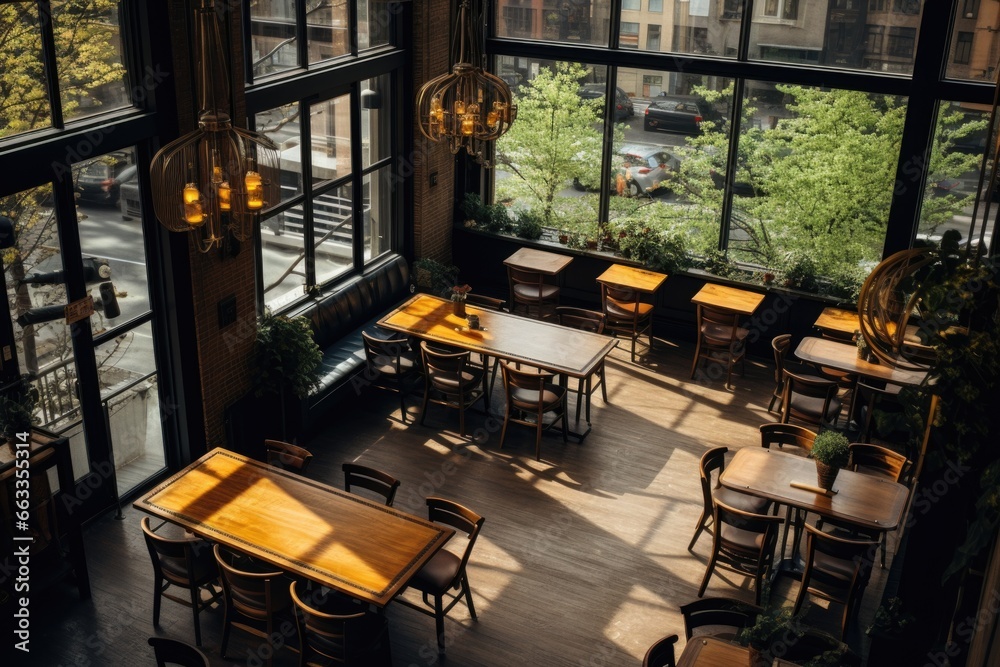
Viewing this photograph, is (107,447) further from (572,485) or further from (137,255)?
(572,485)

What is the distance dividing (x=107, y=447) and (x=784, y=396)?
20.5 ft

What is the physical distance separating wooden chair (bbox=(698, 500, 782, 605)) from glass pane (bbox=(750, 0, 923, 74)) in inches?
221

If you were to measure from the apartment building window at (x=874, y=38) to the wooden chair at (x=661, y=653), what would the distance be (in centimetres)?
723

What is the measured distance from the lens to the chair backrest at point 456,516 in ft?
24.3

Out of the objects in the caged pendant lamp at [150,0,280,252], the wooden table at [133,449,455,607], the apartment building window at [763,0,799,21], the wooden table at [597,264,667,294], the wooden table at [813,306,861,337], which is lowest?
the wooden table at [133,449,455,607]

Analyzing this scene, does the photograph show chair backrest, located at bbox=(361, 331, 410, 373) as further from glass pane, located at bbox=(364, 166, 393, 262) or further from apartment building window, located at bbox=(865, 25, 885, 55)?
apartment building window, located at bbox=(865, 25, 885, 55)

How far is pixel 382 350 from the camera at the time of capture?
34.7 feet

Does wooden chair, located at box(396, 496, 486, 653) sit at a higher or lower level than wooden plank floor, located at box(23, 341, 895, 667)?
higher

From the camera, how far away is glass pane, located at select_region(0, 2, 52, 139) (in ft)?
23.4

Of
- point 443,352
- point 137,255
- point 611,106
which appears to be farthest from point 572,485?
point 611,106

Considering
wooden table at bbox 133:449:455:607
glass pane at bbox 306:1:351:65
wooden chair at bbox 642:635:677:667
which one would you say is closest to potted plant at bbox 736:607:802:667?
wooden chair at bbox 642:635:677:667

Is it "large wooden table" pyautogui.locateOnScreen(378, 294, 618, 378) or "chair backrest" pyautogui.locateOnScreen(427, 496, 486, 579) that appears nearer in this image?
"chair backrest" pyautogui.locateOnScreen(427, 496, 486, 579)

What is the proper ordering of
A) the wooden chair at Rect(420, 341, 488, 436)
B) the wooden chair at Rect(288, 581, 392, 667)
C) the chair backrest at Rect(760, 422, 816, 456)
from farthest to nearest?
Answer: the wooden chair at Rect(420, 341, 488, 436)
the chair backrest at Rect(760, 422, 816, 456)
the wooden chair at Rect(288, 581, 392, 667)

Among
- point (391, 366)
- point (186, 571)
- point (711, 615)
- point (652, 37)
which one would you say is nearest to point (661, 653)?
point (711, 615)
